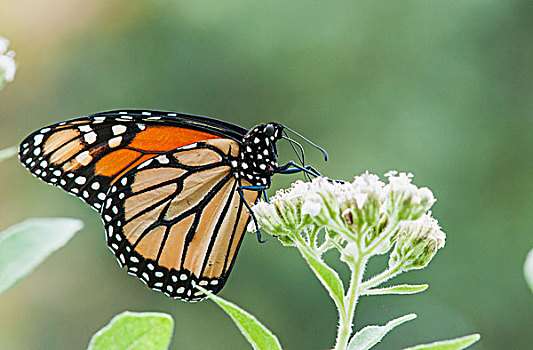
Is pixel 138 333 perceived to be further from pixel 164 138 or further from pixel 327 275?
pixel 164 138

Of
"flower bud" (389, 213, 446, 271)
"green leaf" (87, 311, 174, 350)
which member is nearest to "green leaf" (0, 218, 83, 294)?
"green leaf" (87, 311, 174, 350)

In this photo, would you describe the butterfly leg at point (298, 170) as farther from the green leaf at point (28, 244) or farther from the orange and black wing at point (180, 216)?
the green leaf at point (28, 244)

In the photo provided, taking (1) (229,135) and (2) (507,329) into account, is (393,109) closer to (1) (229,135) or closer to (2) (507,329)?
(2) (507,329)

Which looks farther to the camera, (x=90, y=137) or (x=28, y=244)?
(x=90, y=137)

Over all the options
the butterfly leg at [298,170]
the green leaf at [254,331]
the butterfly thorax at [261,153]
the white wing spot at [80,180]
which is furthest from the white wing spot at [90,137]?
the green leaf at [254,331]

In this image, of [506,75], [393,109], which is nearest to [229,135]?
[393,109]

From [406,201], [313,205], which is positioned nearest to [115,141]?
[313,205]
